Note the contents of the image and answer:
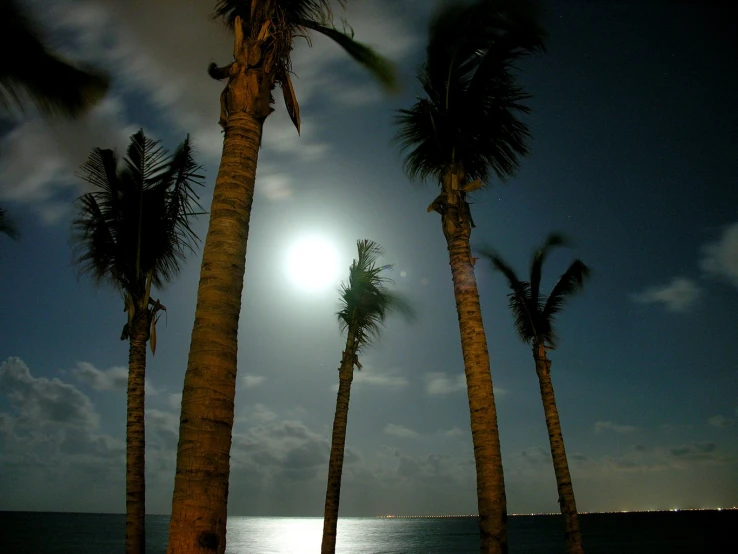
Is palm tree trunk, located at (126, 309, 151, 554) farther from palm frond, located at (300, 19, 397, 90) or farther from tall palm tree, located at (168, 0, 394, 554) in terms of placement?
palm frond, located at (300, 19, 397, 90)

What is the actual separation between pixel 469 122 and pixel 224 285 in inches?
255

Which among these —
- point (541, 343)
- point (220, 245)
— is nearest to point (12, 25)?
point (220, 245)

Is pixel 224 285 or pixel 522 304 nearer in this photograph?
pixel 224 285

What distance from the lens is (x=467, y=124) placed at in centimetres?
895

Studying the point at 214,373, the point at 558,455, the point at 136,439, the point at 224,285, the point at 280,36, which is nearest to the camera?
the point at 214,373

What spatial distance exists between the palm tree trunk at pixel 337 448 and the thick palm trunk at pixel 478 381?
24.3ft

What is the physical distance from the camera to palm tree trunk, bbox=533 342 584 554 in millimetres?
12742

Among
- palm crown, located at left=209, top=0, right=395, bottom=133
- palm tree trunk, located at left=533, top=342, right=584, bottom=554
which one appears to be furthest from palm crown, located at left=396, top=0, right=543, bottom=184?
palm tree trunk, located at left=533, top=342, right=584, bottom=554

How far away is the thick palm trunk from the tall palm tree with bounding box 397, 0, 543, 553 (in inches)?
0.7

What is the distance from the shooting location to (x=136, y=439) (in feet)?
30.4

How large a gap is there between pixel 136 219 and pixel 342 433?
327 inches

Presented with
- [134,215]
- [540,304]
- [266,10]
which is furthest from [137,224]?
[540,304]

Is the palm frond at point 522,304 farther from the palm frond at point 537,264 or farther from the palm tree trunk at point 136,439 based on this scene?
the palm tree trunk at point 136,439

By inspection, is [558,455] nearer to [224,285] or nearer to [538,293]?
[538,293]
